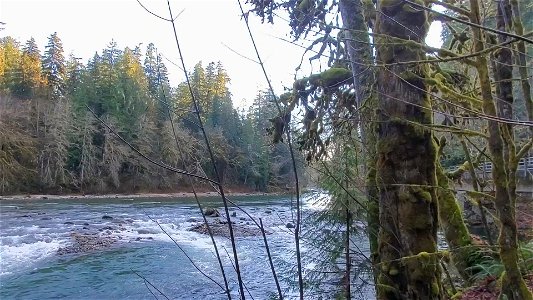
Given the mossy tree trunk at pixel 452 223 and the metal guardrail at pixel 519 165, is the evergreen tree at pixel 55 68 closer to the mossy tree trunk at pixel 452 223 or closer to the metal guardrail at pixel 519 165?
the metal guardrail at pixel 519 165

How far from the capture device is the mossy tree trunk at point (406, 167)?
2.99m

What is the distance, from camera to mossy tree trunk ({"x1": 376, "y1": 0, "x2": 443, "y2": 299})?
118 inches

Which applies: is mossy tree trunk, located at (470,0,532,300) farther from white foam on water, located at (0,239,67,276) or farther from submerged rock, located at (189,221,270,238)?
submerged rock, located at (189,221,270,238)

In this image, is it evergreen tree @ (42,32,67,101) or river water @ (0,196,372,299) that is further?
evergreen tree @ (42,32,67,101)

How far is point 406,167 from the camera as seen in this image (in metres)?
3.09

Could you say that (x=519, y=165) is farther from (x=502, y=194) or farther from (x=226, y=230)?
(x=226, y=230)

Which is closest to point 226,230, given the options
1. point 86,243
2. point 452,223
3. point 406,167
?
point 86,243

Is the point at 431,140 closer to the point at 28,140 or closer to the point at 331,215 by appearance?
the point at 331,215

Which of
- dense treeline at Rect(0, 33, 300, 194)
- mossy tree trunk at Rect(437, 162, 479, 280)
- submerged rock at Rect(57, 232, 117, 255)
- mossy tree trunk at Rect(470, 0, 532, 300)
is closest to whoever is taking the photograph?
mossy tree trunk at Rect(470, 0, 532, 300)

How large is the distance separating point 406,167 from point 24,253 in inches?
475

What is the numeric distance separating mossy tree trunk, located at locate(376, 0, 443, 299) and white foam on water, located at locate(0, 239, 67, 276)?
33.2ft

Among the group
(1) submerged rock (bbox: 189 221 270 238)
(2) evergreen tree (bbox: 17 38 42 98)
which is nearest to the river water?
(1) submerged rock (bbox: 189 221 270 238)

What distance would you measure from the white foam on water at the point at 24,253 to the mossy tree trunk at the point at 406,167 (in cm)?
1011

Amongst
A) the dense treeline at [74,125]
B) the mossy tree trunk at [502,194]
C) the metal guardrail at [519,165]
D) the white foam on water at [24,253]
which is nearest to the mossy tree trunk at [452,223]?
the metal guardrail at [519,165]
